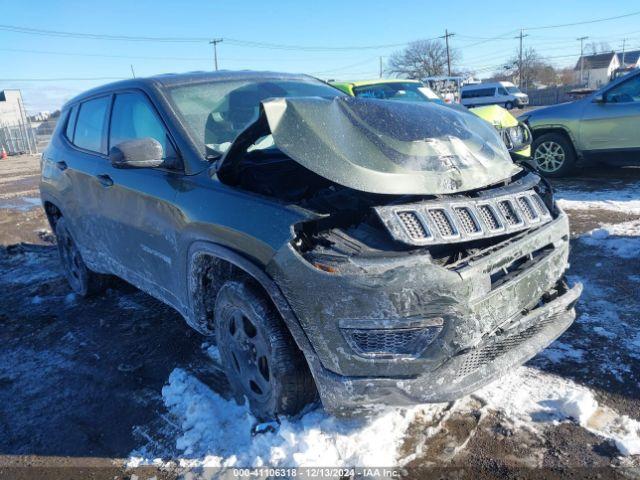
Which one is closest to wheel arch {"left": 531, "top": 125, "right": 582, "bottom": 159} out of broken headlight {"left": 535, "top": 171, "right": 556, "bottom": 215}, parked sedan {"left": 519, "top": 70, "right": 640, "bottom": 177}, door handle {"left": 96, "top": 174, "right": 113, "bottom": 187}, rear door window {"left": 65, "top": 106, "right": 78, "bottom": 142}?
parked sedan {"left": 519, "top": 70, "right": 640, "bottom": 177}

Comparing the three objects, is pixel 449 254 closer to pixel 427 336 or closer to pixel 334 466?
pixel 427 336

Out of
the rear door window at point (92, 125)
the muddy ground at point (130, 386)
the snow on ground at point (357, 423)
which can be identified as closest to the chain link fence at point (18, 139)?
the muddy ground at point (130, 386)

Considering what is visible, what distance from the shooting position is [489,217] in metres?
2.33

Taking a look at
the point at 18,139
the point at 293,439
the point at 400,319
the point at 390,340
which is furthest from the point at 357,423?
the point at 18,139

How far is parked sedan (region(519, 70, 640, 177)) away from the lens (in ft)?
24.0

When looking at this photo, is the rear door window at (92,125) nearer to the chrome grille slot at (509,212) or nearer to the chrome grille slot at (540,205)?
the chrome grille slot at (509,212)

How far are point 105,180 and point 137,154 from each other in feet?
3.12

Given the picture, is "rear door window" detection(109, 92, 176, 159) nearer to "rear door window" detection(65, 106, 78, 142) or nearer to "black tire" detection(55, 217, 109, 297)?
"rear door window" detection(65, 106, 78, 142)

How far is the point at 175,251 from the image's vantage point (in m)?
2.95

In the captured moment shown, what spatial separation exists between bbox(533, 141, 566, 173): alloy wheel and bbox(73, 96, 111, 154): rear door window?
22.4 ft

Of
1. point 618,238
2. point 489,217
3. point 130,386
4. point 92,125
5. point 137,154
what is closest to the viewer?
point 489,217

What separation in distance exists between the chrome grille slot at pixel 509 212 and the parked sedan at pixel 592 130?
240 inches

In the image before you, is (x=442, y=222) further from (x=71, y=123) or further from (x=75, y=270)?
(x=75, y=270)

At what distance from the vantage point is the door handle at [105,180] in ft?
11.7
